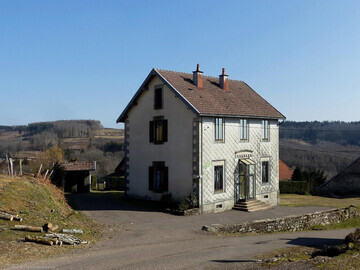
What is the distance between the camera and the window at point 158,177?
25.0 meters

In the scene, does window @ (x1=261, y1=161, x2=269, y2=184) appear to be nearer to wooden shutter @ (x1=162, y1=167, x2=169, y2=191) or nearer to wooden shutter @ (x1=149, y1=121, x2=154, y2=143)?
wooden shutter @ (x1=162, y1=167, x2=169, y2=191)

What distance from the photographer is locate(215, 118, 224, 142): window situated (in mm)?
24297

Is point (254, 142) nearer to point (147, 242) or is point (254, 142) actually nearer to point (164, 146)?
point (164, 146)

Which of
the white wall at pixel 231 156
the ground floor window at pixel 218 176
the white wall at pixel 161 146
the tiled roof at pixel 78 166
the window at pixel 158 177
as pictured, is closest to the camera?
the white wall at pixel 231 156

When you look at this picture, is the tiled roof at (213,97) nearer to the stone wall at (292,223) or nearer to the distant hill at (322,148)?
the stone wall at (292,223)

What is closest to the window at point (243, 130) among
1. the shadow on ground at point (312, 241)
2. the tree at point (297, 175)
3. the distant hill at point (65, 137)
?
the shadow on ground at point (312, 241)

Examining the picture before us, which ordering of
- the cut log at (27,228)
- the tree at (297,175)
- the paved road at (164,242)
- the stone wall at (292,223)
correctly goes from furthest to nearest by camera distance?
1. the tree at (297,175)
2. the stone wall at (292,223)
3. the cut log at (27,228)
4. the paved road at (164,242)

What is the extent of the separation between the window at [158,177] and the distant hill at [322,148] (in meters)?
46.8

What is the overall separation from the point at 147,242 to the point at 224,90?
603 inches

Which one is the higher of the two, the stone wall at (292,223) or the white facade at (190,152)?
the white facade at (190,152)

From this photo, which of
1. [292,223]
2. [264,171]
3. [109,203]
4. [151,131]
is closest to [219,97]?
[151,131]

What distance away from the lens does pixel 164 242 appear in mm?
15477

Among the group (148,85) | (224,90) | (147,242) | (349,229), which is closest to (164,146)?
(148,85)

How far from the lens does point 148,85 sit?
1025 inches
